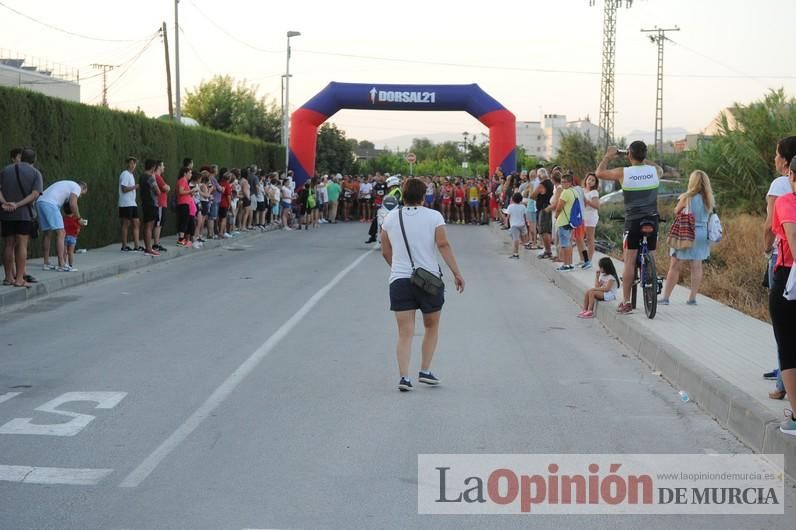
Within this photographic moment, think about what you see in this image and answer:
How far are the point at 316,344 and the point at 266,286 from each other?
580cm

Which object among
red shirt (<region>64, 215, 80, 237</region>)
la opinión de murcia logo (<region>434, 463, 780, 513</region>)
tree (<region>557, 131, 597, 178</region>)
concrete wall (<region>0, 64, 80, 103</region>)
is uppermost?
concrete wall (<region>0, 64, 80, 103</region>)

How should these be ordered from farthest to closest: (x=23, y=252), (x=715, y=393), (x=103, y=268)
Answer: (x=103, y=268) < (x=23, y=252) < (x=715, y=393)

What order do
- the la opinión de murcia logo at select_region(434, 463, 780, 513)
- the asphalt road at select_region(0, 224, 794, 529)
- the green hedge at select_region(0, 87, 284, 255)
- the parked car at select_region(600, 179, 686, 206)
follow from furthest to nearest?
the parked car at select_region(600, 179, 686, 206)
the green hedge at select_region(0, 87, 284, 255)
the la opinión de murcia logo at select_region(434, 463, 780, 513)
the asphalt road at select_region(0, 224, 794, 529)

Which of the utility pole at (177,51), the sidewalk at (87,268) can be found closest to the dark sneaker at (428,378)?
the sidewalk at (87,268)

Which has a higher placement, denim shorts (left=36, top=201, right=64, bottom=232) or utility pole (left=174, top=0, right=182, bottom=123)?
utility pole (left=174, top=0, right=182, bottom=123)

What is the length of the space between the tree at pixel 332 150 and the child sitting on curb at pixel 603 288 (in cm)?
5580

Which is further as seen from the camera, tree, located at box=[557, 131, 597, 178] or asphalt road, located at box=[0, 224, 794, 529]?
tree, located at box=[557, 131, 597, 178]

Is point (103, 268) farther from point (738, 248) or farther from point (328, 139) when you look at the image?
point (328, 139)

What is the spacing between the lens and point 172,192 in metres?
28.5

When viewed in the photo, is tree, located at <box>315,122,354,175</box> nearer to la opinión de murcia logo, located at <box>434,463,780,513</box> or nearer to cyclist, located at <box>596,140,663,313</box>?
cyclist, located at <box>596,140,663,313</box>

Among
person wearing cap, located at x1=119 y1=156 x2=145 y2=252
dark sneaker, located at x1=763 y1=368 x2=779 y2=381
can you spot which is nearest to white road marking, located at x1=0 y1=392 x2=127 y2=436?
dark sneaker, located at x1=763 y1=368 x2=779 y2=381

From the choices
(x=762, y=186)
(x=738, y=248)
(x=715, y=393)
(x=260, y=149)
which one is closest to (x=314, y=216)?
(x=260, y=149)

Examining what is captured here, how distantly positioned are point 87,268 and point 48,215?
1618mm

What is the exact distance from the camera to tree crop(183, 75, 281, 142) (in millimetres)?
72562
